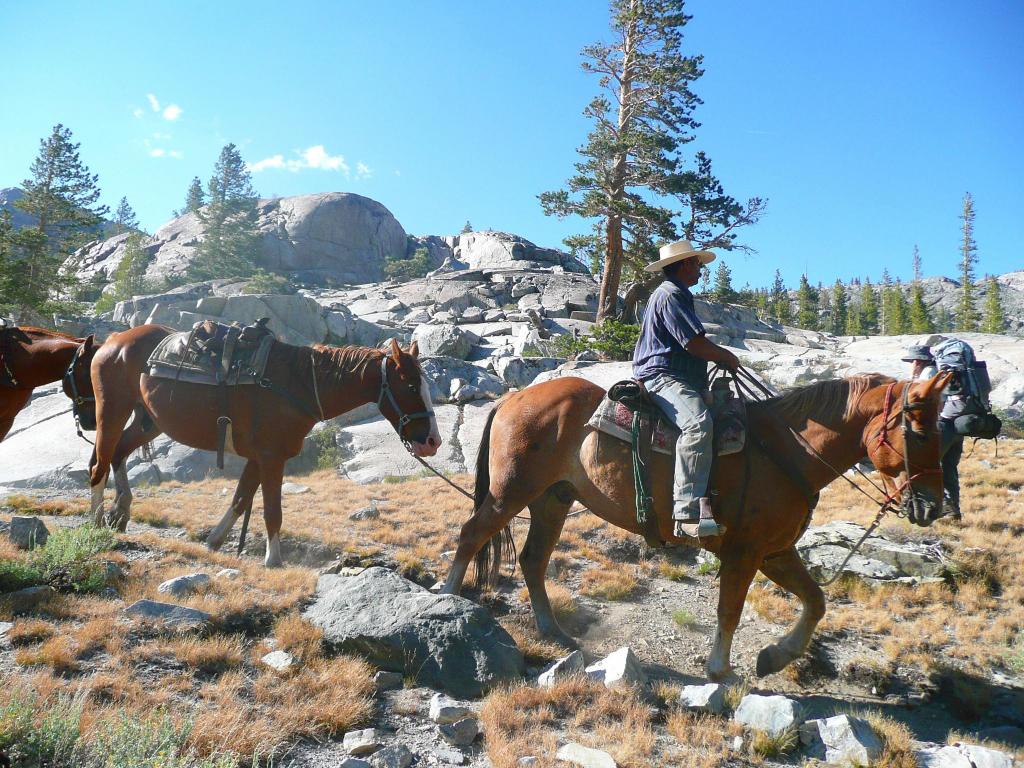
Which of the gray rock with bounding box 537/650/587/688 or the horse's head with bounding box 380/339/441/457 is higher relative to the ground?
the horse's head with bounding box 380/339/441/457

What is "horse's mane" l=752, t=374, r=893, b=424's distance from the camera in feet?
16.9

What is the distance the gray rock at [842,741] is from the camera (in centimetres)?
392

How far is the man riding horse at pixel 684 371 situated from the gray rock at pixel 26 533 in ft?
22.0

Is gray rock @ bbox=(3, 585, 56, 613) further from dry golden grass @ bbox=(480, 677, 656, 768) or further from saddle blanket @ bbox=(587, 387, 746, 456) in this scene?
saddle blanket @ bbox=(587, 387, 746, 456)

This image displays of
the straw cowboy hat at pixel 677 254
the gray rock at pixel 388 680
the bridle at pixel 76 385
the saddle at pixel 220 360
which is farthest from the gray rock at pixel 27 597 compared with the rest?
the straw cowboy hat at pixel 677 254

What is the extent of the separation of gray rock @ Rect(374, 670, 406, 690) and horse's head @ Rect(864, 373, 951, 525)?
4.14 metres

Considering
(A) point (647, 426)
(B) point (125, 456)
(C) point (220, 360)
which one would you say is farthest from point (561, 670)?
(B) point (125, 456)

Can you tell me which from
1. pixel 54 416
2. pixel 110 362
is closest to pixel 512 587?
pixel 110 362

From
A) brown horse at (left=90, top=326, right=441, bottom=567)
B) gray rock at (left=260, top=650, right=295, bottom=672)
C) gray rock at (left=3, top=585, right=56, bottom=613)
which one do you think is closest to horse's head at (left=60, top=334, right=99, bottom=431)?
brown horse at (left=90, top=326, right=441, bottom=567)

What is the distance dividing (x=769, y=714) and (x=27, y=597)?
5955mm

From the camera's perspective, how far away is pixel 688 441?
4965 millimetres

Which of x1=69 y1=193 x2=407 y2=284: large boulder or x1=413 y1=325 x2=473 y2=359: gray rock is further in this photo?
x1=69 y1=193 x2=407 y2=284: large boulder

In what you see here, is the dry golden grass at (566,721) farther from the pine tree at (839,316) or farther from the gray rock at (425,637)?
the pine tree at (839,316)

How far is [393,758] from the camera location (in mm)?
3623
